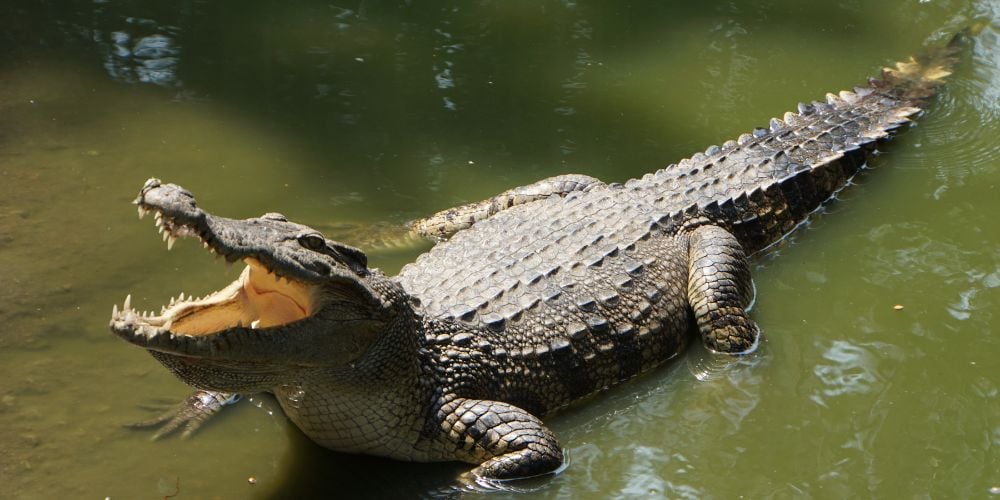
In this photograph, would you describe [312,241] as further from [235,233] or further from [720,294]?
[720,294]

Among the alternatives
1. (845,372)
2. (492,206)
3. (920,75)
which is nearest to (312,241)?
(492,206)

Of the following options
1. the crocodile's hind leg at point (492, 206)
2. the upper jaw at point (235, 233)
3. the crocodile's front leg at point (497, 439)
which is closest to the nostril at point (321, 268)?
the upper jaw at point (235, 233)

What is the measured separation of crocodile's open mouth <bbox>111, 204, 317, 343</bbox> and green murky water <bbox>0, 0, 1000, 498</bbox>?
72 centimetres

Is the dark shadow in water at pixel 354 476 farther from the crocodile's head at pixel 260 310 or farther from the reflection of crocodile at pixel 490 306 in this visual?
the crocodile's head at pixel 260 310

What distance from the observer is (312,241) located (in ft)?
13.5

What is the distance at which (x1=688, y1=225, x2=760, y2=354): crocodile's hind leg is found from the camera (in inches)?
208

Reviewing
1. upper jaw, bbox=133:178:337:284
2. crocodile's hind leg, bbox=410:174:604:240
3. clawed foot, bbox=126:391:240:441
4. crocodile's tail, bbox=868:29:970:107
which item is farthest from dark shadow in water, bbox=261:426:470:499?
crocodile's tail, bbox=868:29:970:107

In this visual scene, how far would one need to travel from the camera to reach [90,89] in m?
7.33

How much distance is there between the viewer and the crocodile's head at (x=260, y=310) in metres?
3.69

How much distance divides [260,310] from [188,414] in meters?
0.80

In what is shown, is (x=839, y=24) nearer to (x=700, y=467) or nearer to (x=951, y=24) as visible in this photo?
(x=951, y=24)

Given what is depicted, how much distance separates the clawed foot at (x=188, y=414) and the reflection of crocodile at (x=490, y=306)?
0.01 metres

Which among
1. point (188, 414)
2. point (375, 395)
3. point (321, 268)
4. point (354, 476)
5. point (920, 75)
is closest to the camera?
point (321, 268)

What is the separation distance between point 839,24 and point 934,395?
4.64m
